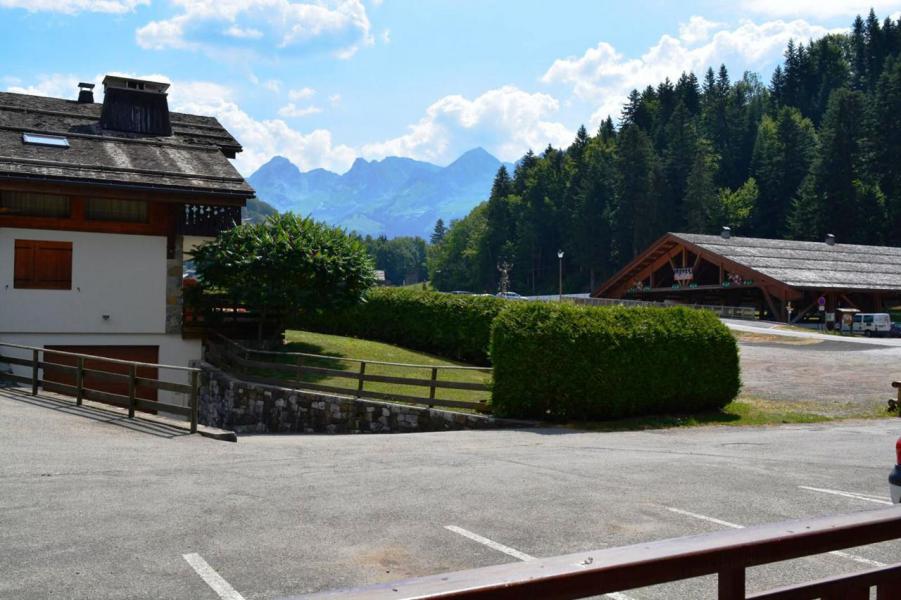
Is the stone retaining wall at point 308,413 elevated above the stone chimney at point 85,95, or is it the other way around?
the stone chimney at point 85,95

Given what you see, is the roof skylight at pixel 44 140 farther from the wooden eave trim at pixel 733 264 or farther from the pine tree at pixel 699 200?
the pine tree at pixel 699 200

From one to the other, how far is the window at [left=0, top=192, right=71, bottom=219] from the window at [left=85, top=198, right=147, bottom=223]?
2.33 ft

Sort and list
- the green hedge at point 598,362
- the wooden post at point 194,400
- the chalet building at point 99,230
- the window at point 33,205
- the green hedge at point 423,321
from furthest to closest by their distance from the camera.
A: the green hedge at point 423,321 < the chalet building at point 99,230 < the window at point 33,205 < the green hedge at point 598,362 < the wooden post at point 194,400

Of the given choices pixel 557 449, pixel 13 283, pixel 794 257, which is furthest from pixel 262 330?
pixel 794 257

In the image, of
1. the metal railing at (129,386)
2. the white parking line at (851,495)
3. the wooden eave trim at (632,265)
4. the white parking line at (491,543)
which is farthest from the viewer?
the wooden eave trim at (632,265)

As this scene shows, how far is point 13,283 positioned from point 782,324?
41.8 metres

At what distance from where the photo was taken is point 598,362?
61.4 ft

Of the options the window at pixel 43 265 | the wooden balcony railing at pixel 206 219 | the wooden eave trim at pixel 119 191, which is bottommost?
the window at pixel 43 265

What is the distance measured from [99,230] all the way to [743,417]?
66.1 ft

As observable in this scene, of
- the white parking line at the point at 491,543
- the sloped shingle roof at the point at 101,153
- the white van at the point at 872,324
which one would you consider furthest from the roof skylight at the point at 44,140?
the white van at the point at 872,324

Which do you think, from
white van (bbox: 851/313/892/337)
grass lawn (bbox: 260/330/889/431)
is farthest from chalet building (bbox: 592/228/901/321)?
grass lawn (bbox: 260/330/889/431)

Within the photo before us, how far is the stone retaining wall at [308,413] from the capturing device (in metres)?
19.6

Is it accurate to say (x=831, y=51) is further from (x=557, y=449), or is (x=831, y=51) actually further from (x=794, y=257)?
(x=557, y=449)

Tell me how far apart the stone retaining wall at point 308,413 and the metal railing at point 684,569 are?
616 inches
